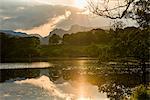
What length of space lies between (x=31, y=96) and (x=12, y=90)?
4125mm

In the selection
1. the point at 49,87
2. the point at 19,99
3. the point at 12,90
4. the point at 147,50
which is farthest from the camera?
the point at 49,87

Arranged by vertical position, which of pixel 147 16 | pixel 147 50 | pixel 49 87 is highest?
pixel 147 16

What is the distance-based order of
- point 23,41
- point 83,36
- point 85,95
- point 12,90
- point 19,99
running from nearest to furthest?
point 19,99, point 85,95, point 12,90, point 23,41, point 83,36

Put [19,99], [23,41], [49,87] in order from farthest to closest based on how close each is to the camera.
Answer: [23,41], [49,87], [19,99]

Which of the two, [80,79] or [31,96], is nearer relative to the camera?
[31,96]

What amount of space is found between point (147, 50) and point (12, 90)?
1753cm

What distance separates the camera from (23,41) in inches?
3659

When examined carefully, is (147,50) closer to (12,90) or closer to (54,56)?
(12,90)

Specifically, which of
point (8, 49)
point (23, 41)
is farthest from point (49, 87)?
point (23, 41)

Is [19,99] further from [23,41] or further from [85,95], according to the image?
[23,41]

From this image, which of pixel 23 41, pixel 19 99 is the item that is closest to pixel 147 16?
pixel 19 99

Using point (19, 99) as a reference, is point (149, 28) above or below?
above

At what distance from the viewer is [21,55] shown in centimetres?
8825

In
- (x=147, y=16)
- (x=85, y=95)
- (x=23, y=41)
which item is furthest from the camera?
(x=23, y=41)
